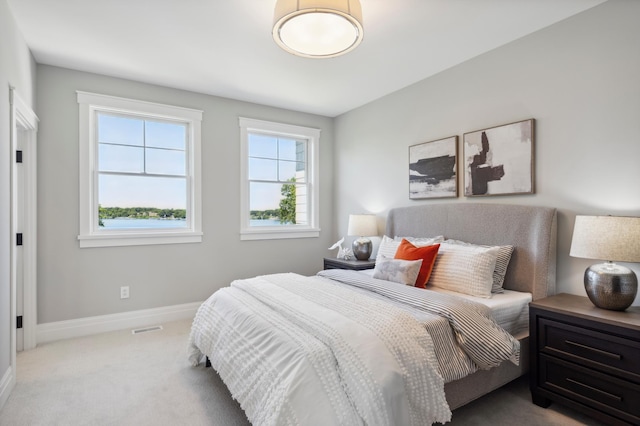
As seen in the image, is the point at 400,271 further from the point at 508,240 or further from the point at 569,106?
the point at 569,106

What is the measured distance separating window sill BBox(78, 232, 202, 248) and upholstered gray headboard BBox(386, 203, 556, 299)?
2575 millimetres

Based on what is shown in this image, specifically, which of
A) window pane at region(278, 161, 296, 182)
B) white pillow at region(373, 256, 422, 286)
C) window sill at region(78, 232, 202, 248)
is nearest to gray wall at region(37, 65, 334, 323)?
window sill at region(78, 232, 202, 248)

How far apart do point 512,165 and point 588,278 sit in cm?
109

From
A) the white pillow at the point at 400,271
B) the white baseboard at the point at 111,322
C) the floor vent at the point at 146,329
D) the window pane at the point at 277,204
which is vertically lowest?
the floor vent at the point at 146,329

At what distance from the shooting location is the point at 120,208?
3705 mm

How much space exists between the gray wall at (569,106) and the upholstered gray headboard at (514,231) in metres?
0.12

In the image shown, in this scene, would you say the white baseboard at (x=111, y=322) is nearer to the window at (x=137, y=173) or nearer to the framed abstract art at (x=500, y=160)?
the window at (x=137, y=173)

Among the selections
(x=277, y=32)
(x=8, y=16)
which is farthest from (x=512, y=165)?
(x=8, y=16)

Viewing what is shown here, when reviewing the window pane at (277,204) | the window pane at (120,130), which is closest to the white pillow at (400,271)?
the window pane at (277,204)

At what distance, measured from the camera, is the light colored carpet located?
6.72 feet

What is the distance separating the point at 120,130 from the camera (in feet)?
12.2

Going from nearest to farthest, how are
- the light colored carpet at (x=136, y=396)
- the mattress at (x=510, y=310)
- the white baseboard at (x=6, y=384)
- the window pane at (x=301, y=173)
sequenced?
the light colored carpet at (x=136, y=396)
the white baseboard at (x=6, y=384)
the mattress at (x=510, y=310)
the window pane at (x=301, y=173)

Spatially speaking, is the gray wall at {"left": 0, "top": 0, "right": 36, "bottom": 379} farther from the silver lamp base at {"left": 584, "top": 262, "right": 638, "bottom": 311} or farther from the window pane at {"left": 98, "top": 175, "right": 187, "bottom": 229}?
the silver lamp base at {"left": 584, "top": 262, "right": 638, "bottom": 311}

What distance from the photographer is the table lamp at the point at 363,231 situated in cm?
407
